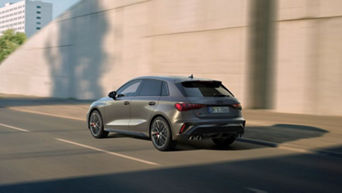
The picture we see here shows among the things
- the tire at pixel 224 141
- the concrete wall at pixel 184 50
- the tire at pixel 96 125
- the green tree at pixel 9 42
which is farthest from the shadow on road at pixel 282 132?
the green tree at pixel 9 42

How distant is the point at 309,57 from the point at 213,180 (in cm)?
1303

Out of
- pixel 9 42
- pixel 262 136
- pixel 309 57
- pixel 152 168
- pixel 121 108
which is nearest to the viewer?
pixel 152 168

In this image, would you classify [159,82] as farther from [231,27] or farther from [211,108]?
[231,27]

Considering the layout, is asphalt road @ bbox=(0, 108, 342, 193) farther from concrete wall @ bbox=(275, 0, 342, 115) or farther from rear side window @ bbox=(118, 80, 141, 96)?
concrete wall @ bbox=(275, 0, 342, 115)

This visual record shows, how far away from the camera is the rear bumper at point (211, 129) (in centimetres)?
857

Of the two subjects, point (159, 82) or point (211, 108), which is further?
point (159, 82)

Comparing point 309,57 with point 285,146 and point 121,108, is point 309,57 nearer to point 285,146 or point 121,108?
point 285,146

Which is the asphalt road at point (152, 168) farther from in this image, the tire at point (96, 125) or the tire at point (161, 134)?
the tire at point (96, 125)

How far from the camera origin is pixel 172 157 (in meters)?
Result: 8.31

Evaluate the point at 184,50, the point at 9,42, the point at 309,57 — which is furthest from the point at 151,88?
the point at 9,42

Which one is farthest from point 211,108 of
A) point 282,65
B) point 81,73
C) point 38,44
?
point 38,44

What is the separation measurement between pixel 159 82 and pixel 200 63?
14.2 m

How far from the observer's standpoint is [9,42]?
8556cm

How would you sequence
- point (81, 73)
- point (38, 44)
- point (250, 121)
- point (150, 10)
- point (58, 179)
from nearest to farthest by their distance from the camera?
1. point (58, 179)
2. point (250, 121)
3. point (150, 10)
4. point (81, 73)
5. point (38, 44)
